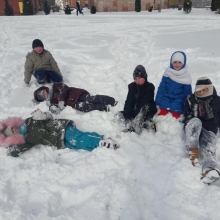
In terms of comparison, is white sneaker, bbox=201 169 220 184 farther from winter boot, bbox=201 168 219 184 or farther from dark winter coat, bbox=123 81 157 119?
dark winter coat, bbox=123 81 157 119

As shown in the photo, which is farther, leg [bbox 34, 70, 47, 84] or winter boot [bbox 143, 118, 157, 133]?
leg [bbox 34, 70, 47, 84]

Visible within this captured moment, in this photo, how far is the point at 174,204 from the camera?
2557 mm

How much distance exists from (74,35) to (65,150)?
9.74 m

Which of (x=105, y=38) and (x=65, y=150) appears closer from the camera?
(x=65, y=150)

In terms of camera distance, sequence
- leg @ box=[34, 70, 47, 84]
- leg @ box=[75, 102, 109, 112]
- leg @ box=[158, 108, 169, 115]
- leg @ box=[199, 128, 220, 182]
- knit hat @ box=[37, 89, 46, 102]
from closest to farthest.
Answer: leg @ box=[199, 128, 220, 182] → leg @ box=[158, 108, 169, 115] → leg @ box=[75, 102, 109, 112] → knit hat @ box=[37, 89, 46, 102] → leg @ box=[34, 70, 47, 84]

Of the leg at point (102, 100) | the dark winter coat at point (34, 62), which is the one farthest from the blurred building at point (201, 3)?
the leg at point (102, 100)

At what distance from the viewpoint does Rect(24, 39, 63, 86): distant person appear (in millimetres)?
5770

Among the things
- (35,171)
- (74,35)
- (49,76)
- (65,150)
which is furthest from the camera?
(74,35)

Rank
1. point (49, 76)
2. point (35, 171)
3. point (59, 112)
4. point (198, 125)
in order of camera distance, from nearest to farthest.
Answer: point (35, 171) < point (198, 125) < point (59, 112) < point (49, 76)

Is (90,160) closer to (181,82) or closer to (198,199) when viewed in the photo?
(198,199)

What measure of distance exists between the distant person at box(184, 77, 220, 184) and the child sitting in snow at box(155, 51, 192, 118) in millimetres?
481

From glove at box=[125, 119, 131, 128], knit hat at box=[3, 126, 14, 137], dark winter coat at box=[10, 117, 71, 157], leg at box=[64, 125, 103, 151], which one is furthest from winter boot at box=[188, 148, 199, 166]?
knit hat at box=[3, 126, 14, 137]

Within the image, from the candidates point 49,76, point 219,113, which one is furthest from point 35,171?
point 49,76

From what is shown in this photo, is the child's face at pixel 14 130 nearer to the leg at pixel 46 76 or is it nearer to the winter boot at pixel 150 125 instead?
the winter boot at pixel 150 125
